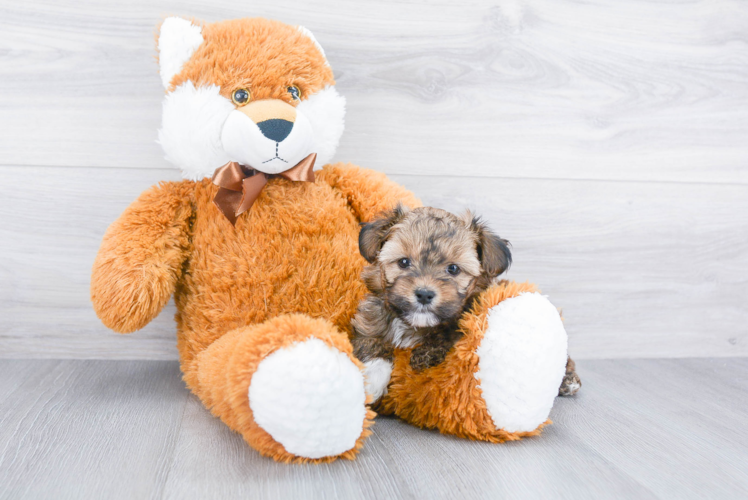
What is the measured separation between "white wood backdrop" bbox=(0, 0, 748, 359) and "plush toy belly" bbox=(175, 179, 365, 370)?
1.36 feet

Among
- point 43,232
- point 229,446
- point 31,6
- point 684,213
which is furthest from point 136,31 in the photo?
point 684,213

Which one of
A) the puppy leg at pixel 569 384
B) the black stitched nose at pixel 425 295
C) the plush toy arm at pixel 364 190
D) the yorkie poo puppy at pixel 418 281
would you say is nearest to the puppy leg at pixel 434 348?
the yorkie poo puppy at pixel 418 281

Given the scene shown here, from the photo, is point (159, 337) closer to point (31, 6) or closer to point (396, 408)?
point (396, 408)

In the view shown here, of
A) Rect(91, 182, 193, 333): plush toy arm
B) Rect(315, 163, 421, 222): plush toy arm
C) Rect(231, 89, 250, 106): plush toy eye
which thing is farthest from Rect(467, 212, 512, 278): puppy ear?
Rect(91, 182, 193, 333): plush toy arm

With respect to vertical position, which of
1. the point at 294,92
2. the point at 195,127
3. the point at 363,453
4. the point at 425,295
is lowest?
the point at 363,453

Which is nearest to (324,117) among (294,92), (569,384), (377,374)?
(294,92)

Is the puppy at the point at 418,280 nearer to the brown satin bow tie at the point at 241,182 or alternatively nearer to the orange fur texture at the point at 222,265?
the orange fur texture at the point at 222,265

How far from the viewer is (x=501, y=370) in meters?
1.21

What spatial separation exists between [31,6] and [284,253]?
112 centimetres

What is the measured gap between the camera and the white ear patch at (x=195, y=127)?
4.37ft

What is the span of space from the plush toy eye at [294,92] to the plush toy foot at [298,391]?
60 centimetres

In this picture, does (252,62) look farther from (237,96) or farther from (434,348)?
(434,348)

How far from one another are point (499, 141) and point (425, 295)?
2.85 ft

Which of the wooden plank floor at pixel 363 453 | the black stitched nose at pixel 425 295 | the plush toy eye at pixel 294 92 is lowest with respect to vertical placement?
the wooden plank floor at pixel 363 453
